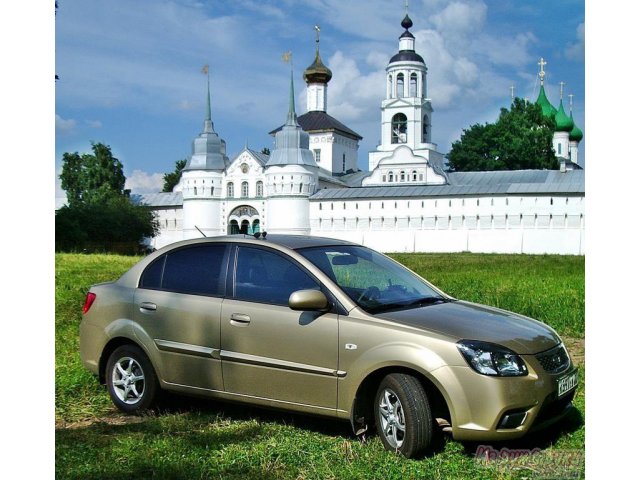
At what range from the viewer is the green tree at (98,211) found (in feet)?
172

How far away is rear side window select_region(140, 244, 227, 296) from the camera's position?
574 cm

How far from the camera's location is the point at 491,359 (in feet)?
15.0

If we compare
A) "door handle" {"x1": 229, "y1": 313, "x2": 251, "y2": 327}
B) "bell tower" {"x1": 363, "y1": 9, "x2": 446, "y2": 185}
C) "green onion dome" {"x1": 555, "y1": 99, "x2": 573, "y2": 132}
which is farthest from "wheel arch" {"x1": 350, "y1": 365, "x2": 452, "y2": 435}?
"green onion dome" {"x1": 555, "y1": 99, "x2": 573, "y2": 132}

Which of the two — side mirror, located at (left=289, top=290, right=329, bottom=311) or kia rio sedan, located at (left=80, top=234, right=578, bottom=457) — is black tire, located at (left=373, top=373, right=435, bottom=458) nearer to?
kia rio sedan, located at (left=80, top=234, right=578, bottom=457)

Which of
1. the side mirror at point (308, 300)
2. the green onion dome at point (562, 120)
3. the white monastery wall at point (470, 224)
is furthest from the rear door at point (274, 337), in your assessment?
the green onion dome at point (562, 120)

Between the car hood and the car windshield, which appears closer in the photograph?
the car hood

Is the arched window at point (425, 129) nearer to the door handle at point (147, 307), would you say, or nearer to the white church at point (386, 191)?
the white church at point (386, 191)

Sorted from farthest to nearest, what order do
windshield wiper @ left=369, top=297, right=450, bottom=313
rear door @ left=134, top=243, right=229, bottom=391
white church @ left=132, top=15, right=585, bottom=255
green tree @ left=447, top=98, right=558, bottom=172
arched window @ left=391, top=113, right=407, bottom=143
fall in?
1. arched window @ left=391, top=113, right=407, bottom=143
2. green tree @ left=447, top=98, right=558, bottom=172
3. white church @ left=132, top=15, right=585, bottom=255
4. rear door @ left=134, top=243, right=229, bottom=391
5. windshield wiper @ left=369, top=297, right=450, bottom=313

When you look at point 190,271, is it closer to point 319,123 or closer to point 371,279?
point 371,279

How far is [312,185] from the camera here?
6400 centimetres

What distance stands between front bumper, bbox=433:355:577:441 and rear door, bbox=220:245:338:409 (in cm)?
83

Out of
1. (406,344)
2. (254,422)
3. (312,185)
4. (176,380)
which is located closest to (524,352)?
(406,344)

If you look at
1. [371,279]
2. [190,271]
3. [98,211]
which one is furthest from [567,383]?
[98,211]

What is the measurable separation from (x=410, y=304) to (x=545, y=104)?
73699 mm
